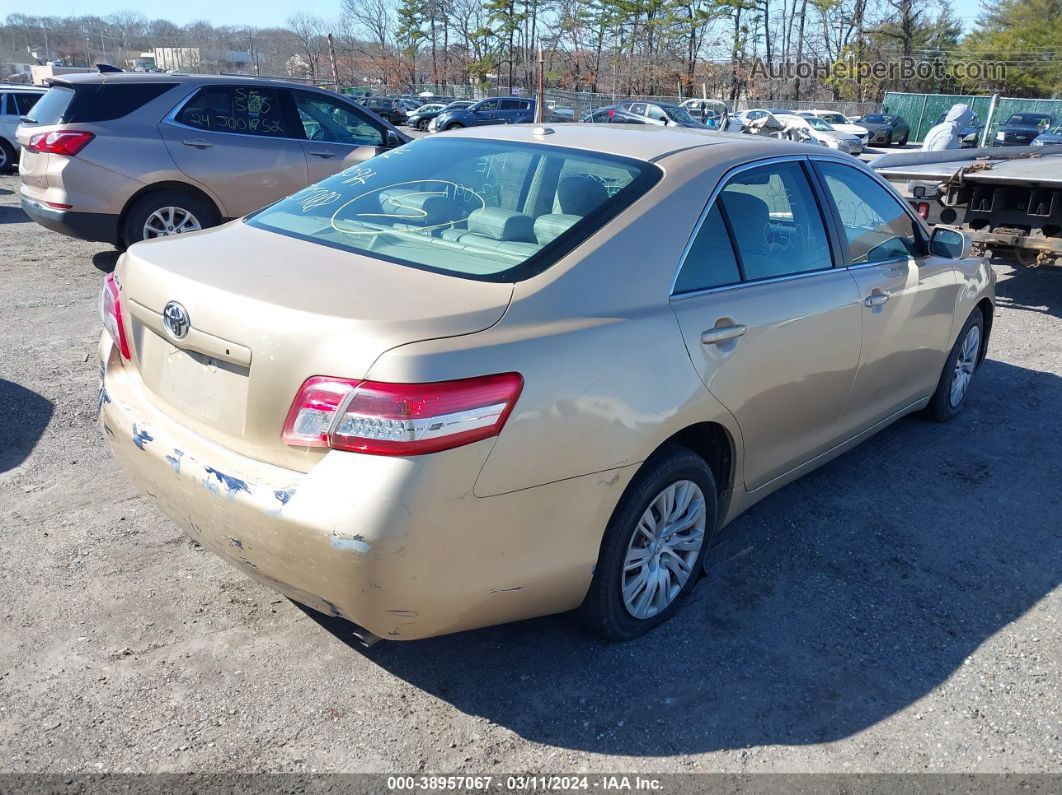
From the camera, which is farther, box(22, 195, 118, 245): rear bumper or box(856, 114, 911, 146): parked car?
box(856, 114, 911, 146): parked car

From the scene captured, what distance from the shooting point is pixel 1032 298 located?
886 cm

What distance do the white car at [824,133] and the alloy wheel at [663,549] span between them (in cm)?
2761

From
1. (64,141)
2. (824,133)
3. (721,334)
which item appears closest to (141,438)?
(721,334)

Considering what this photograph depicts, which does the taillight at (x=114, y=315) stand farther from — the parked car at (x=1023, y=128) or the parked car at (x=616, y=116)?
the parked car at (x=1023, y=128)

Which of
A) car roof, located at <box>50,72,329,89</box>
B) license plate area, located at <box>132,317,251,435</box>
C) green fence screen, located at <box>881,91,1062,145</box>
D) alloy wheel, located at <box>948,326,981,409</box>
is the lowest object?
alloy wheel, located at <box>948,326,981,409</box>

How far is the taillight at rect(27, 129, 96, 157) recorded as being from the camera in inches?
293

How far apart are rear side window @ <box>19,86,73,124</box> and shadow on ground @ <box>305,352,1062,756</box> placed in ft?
21.7

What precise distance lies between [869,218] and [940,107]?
50515mm

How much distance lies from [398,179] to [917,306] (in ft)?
8.56

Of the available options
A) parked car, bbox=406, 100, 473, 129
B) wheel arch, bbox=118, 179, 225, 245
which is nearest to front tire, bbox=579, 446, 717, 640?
wheel arch, bbox=118, 179, 225, 245

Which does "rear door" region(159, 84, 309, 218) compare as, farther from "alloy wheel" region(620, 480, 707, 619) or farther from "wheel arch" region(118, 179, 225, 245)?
"alloy wheel" region(620, 480, 707, 619)

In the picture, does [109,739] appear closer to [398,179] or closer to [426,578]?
[426,578]

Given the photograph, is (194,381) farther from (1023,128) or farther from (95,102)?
(1023,128)

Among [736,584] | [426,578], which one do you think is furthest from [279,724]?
[736,584]
